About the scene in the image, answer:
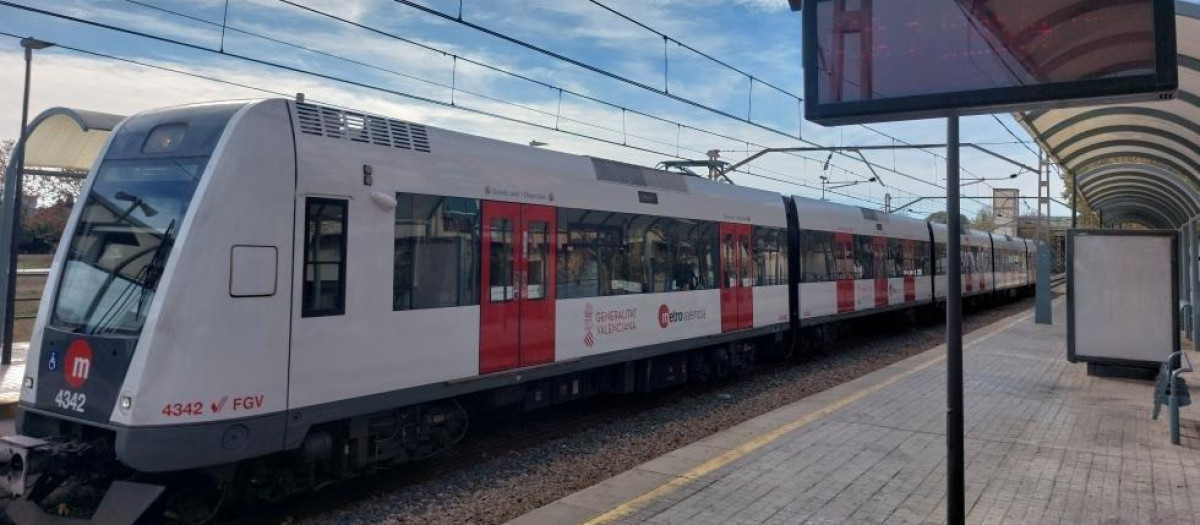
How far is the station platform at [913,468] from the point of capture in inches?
205

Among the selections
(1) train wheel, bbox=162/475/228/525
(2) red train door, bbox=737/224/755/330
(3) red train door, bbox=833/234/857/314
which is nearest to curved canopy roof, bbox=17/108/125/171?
(1) train wheel, bbox=162/475/228/525

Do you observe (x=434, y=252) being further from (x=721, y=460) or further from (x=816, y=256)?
(x=816, y=256)

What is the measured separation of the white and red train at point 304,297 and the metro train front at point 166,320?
0.01 metres

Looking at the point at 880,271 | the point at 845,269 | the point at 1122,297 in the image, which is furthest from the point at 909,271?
the point at 1122,297

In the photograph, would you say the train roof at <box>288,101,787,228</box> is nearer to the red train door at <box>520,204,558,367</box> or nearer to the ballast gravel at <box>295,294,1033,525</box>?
the red train door at <box>520,204,558,367</box>

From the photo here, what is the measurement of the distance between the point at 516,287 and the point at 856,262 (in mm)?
10684

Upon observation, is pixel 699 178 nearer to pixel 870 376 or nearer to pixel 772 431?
pixel 870 376

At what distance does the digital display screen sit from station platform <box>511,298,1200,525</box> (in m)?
2.79

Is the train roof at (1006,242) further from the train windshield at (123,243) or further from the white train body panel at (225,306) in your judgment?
the train windshield at (123,243)

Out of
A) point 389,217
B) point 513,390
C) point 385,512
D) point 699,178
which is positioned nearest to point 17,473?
point 385,512


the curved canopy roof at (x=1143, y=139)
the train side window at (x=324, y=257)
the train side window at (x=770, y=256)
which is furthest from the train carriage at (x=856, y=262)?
the train side window at (x=324, y=257)

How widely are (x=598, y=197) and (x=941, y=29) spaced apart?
5.26 metres

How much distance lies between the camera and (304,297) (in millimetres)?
5633

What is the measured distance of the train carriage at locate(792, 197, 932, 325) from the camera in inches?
556
